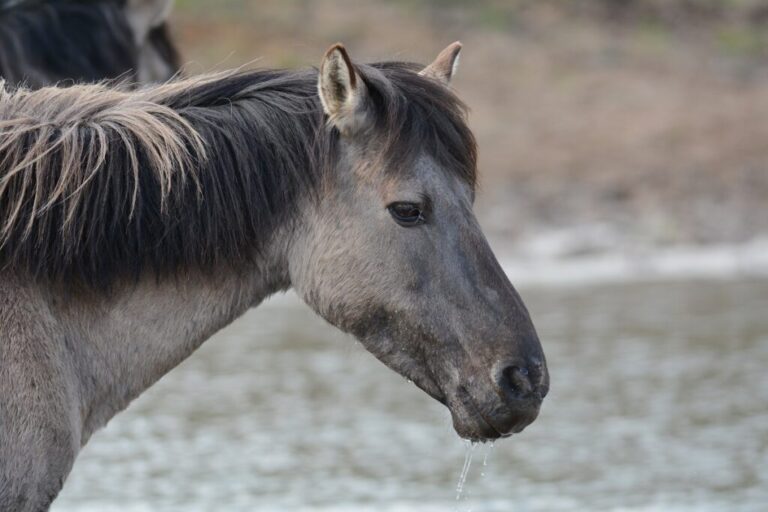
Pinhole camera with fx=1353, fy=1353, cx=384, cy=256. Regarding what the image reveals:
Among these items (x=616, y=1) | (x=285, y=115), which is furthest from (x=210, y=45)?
(x=285, y=115)

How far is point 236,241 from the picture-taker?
3.83m

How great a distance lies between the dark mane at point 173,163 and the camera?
368 cm

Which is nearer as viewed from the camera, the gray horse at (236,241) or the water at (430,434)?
the gray horse at (236,241)

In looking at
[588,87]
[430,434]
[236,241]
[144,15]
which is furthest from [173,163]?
[588,87]

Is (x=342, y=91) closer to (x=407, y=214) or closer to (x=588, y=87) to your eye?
(x=407, y=214)

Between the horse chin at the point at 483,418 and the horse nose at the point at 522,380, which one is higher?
the horse nose at the point at 522,380

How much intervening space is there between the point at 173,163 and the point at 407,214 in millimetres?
664

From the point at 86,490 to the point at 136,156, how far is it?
362 centimetres

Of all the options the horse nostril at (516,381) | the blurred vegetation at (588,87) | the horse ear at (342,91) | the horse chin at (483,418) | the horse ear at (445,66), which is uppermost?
the horse ear at (342,91)

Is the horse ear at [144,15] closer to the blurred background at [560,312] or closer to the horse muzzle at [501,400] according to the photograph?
the blurred background at [560,312]

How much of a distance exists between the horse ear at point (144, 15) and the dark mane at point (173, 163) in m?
3.62

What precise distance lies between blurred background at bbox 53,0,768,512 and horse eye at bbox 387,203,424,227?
60cm

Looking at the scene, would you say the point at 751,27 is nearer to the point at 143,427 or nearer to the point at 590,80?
the point at 590,80

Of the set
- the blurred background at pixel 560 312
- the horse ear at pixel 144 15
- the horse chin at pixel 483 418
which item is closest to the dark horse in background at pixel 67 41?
the horse ear at pixel 144 15
